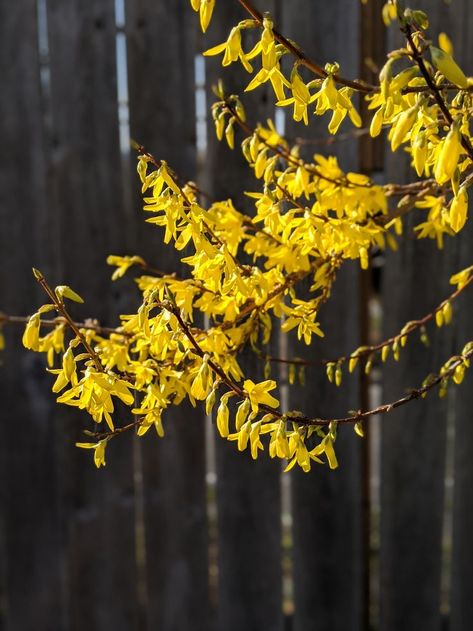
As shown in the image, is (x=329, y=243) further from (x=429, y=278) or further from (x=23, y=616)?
(x=23, y=616)

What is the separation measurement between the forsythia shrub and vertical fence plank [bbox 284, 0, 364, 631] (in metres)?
0.63

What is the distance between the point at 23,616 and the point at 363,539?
36.6 inches

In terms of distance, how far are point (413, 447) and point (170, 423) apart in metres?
0.60

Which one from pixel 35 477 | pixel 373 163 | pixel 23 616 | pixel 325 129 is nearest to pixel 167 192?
pixel 325 129

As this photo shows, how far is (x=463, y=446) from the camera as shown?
1.99m

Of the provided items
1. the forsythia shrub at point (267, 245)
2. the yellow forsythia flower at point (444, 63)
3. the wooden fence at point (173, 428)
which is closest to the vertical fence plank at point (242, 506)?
the wooden fence at point (173, 428)

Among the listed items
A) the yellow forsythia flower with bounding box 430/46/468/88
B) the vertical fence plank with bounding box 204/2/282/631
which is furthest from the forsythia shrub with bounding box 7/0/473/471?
the vertical fence plank with bounding box 204/2/282/631

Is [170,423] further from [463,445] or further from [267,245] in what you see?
[267,245]

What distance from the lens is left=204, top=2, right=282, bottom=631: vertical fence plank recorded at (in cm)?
184

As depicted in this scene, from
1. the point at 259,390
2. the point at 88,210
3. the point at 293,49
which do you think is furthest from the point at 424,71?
the point at 88,210

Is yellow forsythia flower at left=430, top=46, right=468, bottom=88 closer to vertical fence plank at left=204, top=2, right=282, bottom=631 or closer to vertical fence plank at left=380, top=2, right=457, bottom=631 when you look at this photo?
vertical fence plank at left=380, top=2, right=457, bottom=631

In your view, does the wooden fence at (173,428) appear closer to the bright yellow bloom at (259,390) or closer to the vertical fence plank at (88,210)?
the vertical fence plank at (88,210)

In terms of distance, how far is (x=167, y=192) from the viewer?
36.4 inches

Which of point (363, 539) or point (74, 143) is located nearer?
point (74, 143)
